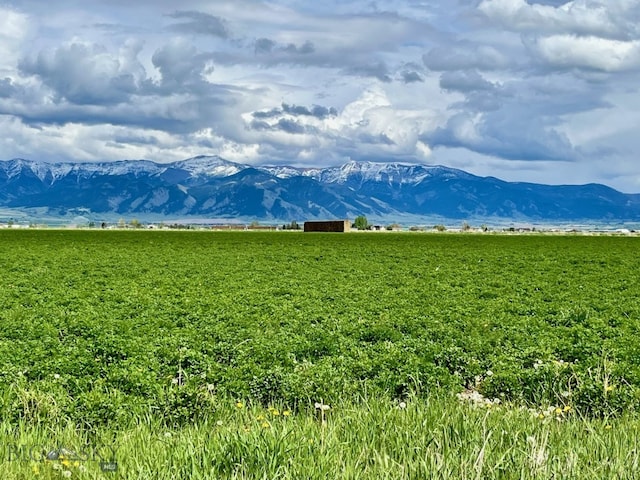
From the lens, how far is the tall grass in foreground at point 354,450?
674 centimetres

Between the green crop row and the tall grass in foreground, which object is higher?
the tall grass in foreground

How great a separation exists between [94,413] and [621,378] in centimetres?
929

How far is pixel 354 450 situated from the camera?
7531mm

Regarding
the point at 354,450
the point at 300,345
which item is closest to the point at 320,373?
the point at 300,345

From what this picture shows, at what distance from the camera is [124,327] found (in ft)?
61.9

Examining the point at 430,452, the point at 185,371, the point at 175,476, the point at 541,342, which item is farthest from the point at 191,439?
the point at 541,342

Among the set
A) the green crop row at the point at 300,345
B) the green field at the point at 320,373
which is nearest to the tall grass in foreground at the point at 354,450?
the green field at the point at 320,373

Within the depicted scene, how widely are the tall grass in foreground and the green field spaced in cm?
4

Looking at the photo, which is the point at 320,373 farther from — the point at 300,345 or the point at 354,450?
the point at 354,450

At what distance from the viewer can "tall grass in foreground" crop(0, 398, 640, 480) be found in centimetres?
674

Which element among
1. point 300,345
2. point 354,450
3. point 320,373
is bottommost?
point 300,345

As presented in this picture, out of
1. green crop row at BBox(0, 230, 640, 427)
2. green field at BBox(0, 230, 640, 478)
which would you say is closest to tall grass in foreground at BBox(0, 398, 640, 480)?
green field at BBox(0, 230, 640, 478)

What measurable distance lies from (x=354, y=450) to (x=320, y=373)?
5157 millimetres

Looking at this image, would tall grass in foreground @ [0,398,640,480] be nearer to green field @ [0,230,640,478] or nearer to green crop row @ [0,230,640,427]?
green field @ [0,230,640,478]
